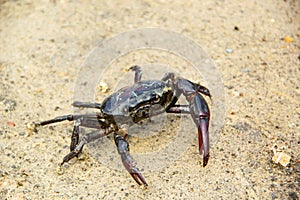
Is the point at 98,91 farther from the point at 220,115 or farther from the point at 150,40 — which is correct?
the point at 220,115

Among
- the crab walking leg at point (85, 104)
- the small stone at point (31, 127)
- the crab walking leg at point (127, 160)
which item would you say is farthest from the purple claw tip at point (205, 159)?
the small stone at point (31, 127)

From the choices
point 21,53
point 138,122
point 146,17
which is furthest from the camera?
point 146,17

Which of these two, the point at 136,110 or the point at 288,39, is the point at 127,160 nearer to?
the point at 136,110

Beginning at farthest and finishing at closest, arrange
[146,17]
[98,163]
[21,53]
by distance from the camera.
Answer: [146,17]
[21,53]
[98,163]

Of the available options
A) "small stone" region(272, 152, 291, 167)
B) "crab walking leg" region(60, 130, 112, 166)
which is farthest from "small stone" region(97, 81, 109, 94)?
"small stone" region(272, 152, 291, 167)

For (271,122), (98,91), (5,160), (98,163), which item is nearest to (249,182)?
(271,122)

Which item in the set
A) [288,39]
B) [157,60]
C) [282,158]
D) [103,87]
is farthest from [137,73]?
[288,39]

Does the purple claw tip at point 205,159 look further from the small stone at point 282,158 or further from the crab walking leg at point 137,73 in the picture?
the crab walking leg at point 137,73

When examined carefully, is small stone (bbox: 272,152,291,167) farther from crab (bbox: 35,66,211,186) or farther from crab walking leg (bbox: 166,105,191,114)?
crab walking leg (bbox: 166,105,191,114)
